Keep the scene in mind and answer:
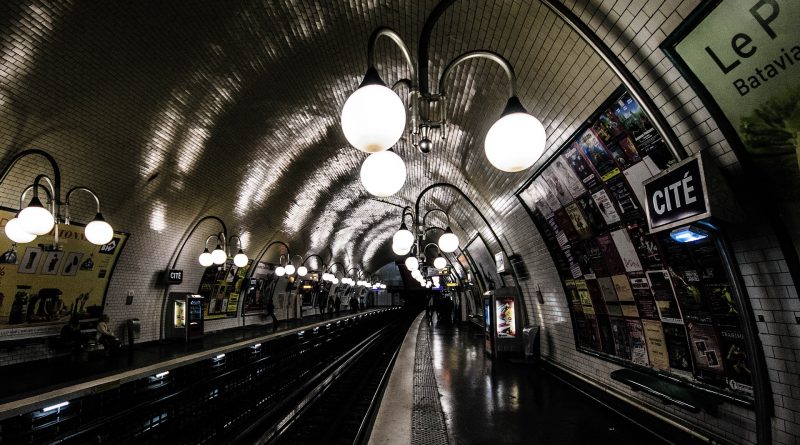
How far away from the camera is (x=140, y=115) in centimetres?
691

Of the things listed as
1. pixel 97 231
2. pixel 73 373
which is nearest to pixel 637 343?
pixel 97 231

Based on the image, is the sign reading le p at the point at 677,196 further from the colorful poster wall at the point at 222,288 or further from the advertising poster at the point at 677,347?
the colorful poster wall at the point at 222,288

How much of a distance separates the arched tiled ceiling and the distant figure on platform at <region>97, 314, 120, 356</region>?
8.24 feet

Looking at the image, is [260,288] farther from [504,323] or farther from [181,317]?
[504,323]

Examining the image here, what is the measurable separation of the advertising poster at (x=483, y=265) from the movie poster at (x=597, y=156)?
786 centimetres

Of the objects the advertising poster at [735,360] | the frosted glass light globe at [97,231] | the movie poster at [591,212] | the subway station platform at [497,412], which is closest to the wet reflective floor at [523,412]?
the subway station platform at [497,412]

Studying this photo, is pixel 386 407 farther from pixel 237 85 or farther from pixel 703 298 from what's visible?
pixel 237 85

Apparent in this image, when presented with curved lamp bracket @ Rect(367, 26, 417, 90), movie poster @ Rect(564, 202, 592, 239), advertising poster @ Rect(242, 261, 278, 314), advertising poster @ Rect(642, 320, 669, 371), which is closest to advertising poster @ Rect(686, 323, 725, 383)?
advertising poster @ Rect(642, 320, 669, 371)

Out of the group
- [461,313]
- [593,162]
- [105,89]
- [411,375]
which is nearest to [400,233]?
[593,162]

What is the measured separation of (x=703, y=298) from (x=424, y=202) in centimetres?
1182

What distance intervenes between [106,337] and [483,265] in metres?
11.9

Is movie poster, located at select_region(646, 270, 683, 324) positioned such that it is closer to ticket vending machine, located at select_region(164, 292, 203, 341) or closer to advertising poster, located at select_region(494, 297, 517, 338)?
advertising poster, located at select_region(494, 297, 517, 338)

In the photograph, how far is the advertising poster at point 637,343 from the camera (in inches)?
193

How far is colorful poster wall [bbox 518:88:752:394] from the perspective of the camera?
3.65 meters
